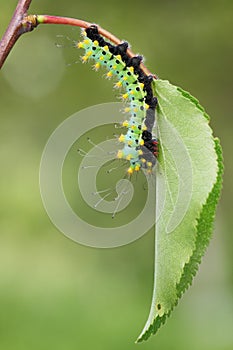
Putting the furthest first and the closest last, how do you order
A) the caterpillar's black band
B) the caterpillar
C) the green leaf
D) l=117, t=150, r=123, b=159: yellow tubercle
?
l=117, t=150, r=123, b=159: yellow tubercle → the caterpillar → the caterpillar's black band → the green leaf

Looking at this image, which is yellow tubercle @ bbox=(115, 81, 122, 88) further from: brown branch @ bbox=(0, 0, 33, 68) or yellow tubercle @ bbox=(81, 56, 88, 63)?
brown branch @ bbox=(0, 0, 33, 68)

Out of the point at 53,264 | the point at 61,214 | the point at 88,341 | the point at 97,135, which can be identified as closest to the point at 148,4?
the point at 97,135

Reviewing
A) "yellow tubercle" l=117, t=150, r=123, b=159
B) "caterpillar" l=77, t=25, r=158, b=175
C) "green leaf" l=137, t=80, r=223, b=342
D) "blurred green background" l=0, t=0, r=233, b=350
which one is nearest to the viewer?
"green leaf" l=137, t=80, r=223, b=342

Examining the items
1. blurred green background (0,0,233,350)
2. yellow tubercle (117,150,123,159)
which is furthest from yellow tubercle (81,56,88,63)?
blurred green background (0,0,233,350)

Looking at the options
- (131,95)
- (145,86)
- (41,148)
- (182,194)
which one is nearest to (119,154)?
(131,95)

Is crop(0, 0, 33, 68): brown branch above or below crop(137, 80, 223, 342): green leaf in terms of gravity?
above

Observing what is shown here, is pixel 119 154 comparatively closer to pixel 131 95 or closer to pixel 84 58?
pixel 131 95
